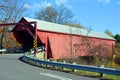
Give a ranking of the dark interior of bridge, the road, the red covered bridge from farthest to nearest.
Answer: the dark interior of bridge < the red covered bridge < the road

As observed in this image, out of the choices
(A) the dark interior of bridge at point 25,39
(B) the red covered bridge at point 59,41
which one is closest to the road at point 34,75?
(B) the red covered bridge at point 59,41

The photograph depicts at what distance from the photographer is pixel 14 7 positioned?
61844 millimetres

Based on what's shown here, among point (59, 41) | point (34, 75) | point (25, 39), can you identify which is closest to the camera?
point (34, 75)

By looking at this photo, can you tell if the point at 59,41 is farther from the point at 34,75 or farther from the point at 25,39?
the point at 34,75

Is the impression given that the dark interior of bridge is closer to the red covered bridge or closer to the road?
the red covered bridge

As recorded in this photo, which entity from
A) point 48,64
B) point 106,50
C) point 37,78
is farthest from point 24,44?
point 37,78

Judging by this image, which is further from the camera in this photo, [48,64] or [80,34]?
[80,34]

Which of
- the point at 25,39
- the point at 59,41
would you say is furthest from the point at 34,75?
the point at 25,39

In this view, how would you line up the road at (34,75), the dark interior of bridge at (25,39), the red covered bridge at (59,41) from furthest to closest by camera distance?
the dark interior of bridge at (25,39), the red covered bridge at (59,41), the road at (34,75)

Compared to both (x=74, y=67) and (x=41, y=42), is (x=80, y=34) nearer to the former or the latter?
(x=41, y=42)

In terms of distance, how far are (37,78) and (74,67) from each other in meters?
3.83

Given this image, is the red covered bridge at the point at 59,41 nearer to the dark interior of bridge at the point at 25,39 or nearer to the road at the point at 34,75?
the dark interior of bridge at the point at 25,39

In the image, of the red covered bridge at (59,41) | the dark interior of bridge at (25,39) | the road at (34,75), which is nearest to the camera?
the road at (34,75)

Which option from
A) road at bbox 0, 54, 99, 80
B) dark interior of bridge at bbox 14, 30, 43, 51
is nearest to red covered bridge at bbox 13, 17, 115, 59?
dark interior of bridge at bbox 14, 30, 43, 51
